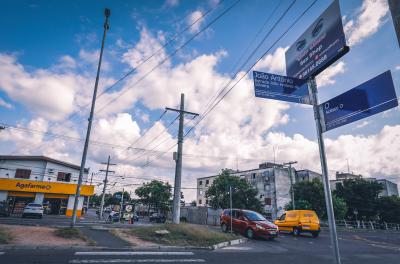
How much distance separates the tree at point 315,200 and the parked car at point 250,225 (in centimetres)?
2165

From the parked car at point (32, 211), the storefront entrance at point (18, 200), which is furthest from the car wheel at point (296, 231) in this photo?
the storefront entrance at point (18, 200)

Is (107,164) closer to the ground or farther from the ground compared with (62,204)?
farther from the ground

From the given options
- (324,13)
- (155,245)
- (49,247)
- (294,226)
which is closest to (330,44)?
(324,13)

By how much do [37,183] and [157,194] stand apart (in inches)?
1216

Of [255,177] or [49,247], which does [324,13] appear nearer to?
[49,247]

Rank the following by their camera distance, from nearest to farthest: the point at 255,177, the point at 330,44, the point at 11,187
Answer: the point at 330,44 → the point at 11,187 → the point at 255,177

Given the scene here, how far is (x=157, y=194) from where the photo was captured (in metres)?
62.2

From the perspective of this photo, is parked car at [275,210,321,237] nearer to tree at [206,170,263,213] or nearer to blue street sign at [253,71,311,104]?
blue street sign at [253,71,311,104]

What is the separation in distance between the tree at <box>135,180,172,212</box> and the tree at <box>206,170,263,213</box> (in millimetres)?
20290

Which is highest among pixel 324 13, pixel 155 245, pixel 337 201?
pixel 324 13

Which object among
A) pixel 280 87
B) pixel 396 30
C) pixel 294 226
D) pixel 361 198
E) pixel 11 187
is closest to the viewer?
pixel 396 30

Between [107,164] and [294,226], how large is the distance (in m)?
28.5

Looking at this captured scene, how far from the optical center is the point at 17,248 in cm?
855

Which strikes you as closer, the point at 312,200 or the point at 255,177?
the point at 312,200
